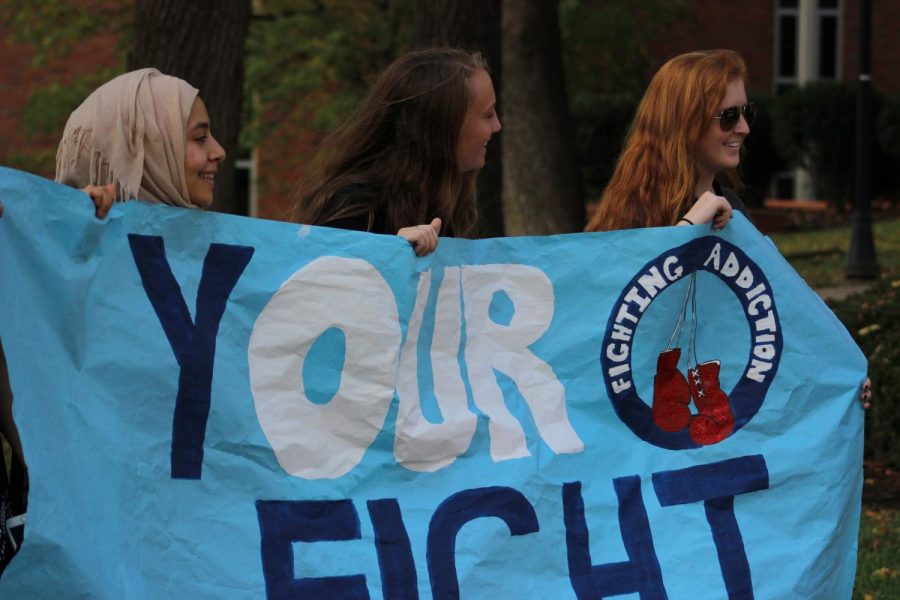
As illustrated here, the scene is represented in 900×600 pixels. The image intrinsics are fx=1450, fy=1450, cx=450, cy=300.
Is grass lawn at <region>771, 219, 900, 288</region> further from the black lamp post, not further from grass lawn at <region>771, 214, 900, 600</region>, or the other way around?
grass lawn at <region>771, 214, 900, 600</region>

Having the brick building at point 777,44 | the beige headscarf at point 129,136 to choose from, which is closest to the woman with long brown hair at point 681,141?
the beige headscarf at point 129,136

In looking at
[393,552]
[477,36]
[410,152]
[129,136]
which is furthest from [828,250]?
[129,136]

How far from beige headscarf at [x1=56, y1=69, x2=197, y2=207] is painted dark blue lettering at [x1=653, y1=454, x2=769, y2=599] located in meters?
1.59

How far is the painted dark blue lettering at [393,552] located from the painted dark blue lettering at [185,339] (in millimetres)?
479

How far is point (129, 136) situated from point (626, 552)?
170 cm

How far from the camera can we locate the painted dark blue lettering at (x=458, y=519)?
12.1 ft

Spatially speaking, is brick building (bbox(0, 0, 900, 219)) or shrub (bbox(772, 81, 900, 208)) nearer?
shrub (bbox(772, 81, 900, 208))

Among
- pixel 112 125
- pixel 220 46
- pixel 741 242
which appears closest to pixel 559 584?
pixel 741 242

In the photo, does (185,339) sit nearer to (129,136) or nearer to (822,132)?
(129,136)

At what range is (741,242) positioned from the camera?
4.17 meters

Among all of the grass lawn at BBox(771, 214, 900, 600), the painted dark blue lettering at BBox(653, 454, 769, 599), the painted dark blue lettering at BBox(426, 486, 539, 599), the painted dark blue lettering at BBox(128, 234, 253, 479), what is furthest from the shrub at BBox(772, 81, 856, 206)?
the painted dark blue lettering at BBox(128, 234, 253, 479)

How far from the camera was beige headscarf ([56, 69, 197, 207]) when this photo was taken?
11.4 ft

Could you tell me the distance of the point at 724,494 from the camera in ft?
13.3

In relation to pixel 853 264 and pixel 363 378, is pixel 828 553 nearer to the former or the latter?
pixel 363 378
